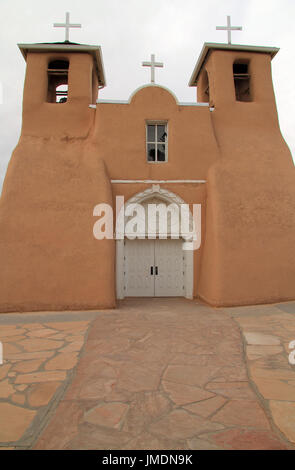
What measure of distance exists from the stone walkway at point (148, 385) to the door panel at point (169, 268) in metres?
3.55

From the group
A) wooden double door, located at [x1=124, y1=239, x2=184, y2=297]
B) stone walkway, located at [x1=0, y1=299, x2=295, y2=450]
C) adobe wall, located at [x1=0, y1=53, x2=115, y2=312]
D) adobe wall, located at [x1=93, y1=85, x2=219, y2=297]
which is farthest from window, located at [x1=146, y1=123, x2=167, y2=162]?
stone walkway, located at [x1=0, y1=299, x2=295, y2=450]

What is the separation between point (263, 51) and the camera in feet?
36.8

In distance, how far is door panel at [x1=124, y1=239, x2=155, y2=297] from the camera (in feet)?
34.0

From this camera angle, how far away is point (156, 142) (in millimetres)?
10469

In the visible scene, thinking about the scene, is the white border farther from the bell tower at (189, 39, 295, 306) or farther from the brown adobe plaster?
the bell tower at (189, 39, 295, 306)

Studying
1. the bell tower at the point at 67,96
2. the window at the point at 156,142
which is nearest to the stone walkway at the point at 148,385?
the window at the point at 156,142

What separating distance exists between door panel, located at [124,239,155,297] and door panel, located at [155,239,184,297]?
22cm

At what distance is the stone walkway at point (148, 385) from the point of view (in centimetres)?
268

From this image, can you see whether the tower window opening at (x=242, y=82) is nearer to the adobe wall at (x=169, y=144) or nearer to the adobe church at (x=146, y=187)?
the adobe church at (x=146, y=187)

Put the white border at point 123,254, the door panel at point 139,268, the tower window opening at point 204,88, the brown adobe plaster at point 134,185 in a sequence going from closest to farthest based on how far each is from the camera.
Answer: the brown adobe plaster at point 134,185
the white border at point 123,254
the door panel at point 139,268
the tower window opening at point 204,88

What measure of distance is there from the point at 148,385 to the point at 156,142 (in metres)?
8.58
